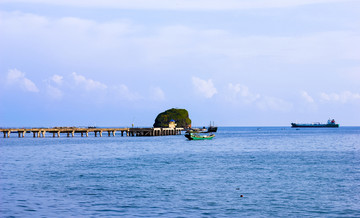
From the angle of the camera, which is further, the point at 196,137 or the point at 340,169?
the point at 196,137

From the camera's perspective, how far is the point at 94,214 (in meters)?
26.8

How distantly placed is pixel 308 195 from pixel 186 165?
25393mm

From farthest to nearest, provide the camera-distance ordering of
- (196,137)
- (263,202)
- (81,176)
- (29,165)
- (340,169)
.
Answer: (196,137) < (29,165) < (340,169) < (81,176) < (263,202)

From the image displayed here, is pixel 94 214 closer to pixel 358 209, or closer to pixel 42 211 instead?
pixel 42 211

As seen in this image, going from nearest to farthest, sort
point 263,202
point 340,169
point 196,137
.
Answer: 1. point 263,202
2. point 340,169
3. point 196,137

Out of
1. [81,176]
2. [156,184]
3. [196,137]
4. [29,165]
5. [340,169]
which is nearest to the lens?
[156,184]

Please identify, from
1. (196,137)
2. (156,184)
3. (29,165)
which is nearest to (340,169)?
(156,184)

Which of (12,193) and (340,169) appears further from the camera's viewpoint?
(340,169)

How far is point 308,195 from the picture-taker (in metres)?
33.5

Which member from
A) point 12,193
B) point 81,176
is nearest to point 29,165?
point 81,176

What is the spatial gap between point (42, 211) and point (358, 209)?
65.6 ft

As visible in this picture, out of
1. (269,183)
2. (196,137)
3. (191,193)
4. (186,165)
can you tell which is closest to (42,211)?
(191,193)

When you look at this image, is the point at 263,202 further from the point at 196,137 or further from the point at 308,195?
the point at 196,137

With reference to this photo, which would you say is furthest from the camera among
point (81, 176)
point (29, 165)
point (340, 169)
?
point (29, 165)
